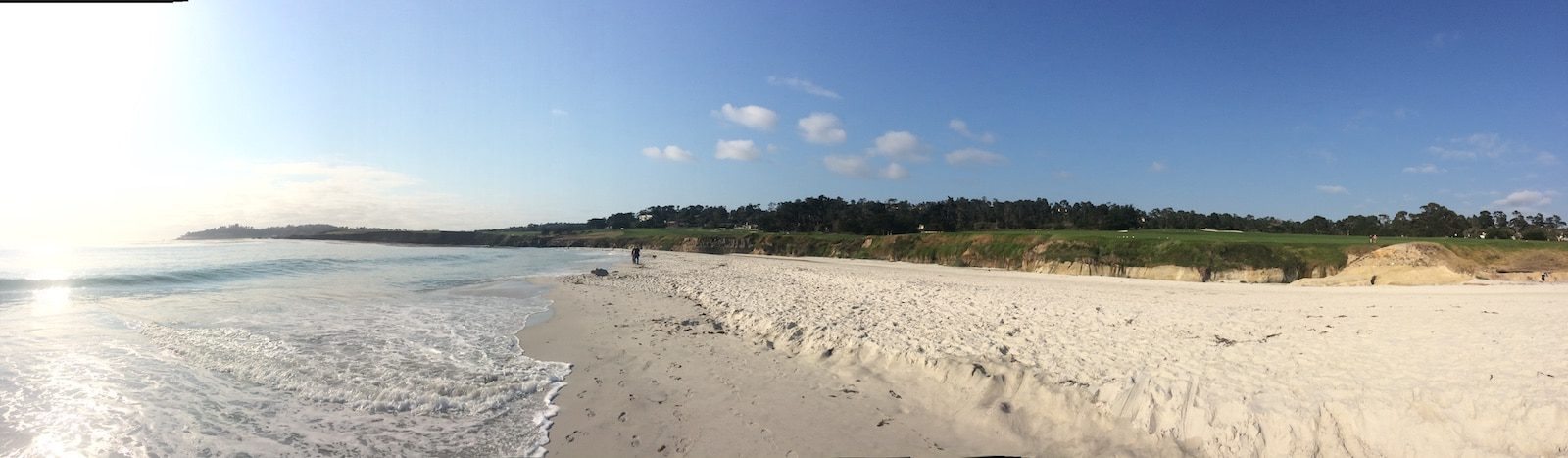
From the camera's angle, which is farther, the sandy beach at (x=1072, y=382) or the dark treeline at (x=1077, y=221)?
the dark treeline at (x=1077, y=221)

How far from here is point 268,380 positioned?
24.1ft

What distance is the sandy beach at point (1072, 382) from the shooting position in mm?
4848

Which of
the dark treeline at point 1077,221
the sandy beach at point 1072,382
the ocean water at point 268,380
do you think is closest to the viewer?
the sandy beach at point 1072,382

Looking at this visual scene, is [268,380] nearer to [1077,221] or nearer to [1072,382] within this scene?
[1072,382]

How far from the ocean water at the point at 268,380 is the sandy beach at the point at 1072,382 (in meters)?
0.93

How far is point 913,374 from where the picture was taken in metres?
7.09

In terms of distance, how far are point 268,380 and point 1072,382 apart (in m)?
Answer: 9.82

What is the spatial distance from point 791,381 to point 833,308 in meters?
Result: 5.49

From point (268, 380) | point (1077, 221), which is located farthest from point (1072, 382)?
point (1077, 221)

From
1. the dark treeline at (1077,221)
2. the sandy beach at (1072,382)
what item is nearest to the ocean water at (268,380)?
the sandy beach at (1072,382)

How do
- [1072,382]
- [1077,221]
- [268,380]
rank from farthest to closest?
[1077,221], [268,380], [1072,382]

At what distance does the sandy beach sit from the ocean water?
3.06 feet

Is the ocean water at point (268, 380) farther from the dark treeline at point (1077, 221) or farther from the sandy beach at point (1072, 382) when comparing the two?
the dark treeline at point (1077, 221)

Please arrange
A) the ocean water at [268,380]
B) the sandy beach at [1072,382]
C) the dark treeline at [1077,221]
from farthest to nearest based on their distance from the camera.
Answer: the dark treeline at [1077,221]
the ocean water at [268,380]
the sandy beach at [1072,382]
